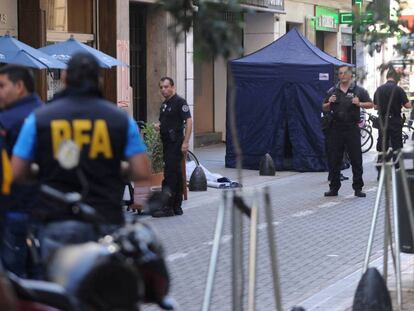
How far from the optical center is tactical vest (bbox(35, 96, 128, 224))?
18.1 feet

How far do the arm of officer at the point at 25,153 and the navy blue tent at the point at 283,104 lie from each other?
47.1ft

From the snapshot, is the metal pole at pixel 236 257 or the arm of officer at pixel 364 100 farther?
the arm of officer at pixel 364 100

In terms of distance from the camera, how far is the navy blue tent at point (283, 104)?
20.1 meters

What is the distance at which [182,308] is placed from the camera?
8398 mm

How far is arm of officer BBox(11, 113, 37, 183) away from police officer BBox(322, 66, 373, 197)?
10.5m

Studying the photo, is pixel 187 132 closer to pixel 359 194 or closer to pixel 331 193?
pixel 331 193

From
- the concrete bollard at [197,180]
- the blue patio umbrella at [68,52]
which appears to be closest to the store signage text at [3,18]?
the blue patio umbrella at [68,52]

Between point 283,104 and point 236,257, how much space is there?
14.8 meters

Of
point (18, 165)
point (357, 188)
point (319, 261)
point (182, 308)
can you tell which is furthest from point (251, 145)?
point (18, 165)

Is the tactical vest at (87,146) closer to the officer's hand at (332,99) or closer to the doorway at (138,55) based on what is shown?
the officer's hand at (332,99)

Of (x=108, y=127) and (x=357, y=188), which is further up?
(x=108, y=127)

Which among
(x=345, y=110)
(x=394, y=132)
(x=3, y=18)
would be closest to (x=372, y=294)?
(x=345, y=110)

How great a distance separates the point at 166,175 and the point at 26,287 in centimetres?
899

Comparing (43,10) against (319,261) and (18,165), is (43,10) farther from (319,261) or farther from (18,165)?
(18,165)
